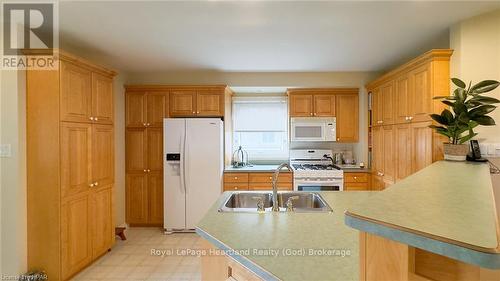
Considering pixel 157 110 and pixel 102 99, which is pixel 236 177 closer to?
pixel 157 110

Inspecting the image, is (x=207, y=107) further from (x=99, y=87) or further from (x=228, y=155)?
(x=99, y=87)

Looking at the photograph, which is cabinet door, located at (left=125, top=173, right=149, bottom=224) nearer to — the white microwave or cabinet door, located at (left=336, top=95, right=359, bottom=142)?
the white microwave

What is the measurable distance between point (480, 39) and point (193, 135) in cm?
337

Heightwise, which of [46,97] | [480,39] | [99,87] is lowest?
[46,97]

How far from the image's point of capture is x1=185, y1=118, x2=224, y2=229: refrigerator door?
3.77m

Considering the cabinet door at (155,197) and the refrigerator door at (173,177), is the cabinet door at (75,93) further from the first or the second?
the cabinet door at (155,197)

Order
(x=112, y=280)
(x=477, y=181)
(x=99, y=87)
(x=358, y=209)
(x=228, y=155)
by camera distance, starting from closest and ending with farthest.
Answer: (x=358, y=209) → (x=477, y=181) → (x=112, y=280) → (x=99, y=87) → (x=228, y=155)

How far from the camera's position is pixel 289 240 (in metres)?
1.23

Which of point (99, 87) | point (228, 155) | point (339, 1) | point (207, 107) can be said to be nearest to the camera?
point (339, 1)

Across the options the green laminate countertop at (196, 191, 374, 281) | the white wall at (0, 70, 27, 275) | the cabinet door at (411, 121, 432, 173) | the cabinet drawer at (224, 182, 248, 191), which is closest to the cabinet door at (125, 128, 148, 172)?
the cabinet drawer at (224, 182, 248, 191)

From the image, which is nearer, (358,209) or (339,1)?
(358,209)

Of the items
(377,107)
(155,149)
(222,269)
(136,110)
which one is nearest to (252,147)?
(155,149)

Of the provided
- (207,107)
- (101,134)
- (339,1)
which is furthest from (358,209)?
(207,107)

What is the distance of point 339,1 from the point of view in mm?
2002
